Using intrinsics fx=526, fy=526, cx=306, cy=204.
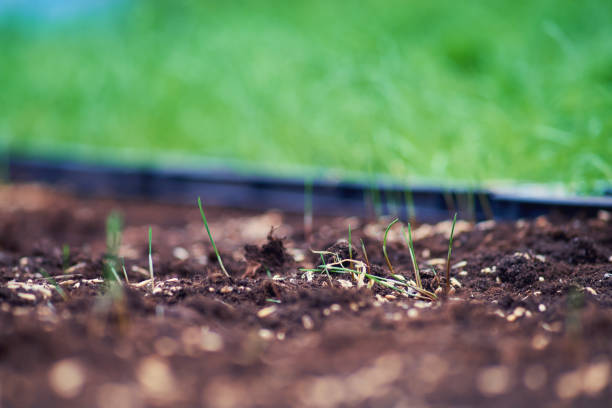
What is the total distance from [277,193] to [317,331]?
189 cm

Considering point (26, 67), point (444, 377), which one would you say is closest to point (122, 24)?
point (26, 67)

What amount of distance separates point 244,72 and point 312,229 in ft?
6.95

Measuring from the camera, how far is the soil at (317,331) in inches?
32.0

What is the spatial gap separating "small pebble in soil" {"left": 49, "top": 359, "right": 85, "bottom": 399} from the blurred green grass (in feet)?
4.89

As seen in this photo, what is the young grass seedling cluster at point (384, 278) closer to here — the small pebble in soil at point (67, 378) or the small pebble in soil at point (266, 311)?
the small pebble in soil at point (266, 311)

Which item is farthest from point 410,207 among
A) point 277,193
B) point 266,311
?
point 266,311

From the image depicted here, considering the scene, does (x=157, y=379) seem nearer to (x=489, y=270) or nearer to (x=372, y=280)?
(x=372, y=280)

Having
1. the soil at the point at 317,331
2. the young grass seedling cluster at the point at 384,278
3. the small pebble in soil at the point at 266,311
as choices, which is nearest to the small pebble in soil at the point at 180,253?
the soil at the point at 317,331

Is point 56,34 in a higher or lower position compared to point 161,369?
higher

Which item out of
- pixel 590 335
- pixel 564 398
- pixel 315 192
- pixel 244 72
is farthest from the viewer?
pixel 244 72

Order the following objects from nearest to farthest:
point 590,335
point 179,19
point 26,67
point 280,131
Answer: point 590,335, point 280,131, point 26,67, point 179,19

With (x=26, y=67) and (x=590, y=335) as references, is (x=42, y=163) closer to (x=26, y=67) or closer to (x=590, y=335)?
(x=26, y=67)

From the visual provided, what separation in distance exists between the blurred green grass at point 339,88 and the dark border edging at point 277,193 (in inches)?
4.6

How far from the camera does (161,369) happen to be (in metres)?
0.85
